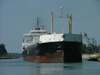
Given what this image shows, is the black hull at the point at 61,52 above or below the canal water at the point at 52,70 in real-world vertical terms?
above

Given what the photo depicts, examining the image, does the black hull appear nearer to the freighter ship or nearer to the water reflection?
the freighter ship

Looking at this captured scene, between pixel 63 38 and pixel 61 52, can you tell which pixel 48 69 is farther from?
pixel 63 38

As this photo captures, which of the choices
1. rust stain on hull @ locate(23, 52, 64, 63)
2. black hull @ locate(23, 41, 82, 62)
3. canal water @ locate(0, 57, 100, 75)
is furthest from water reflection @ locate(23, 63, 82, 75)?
rust stain on hull @ locate(23, 52, 64, 63)

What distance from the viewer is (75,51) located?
43.9 metres

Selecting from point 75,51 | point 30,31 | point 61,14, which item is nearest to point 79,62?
point 75,51

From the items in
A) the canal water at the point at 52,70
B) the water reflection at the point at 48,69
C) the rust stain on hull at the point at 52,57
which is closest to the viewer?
the canal water at the point at 52,70

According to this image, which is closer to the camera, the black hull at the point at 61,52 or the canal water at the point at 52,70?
the canal water at the point at 52,70

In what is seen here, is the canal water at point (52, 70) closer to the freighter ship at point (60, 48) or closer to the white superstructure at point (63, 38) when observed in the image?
the freighter ship at point (60, 48)

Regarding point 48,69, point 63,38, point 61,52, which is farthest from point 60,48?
point 48,69

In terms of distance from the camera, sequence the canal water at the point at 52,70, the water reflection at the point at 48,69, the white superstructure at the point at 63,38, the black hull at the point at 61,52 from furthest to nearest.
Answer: the white superstructure at the point at 63,38 → the black hull at the point at 61,52 → the water reflection at the point at 48,69 → the canal water at the point at 52,70

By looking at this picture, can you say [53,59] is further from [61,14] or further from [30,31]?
[30,31]

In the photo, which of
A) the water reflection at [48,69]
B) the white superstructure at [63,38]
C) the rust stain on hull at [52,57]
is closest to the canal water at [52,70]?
the water reflection at [48,69]

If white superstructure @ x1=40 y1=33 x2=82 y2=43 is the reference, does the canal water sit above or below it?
below

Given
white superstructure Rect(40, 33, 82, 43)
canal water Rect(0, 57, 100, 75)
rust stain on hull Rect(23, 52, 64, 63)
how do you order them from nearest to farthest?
canal water Rect(0, 57, 100, 75), rust stain on hull Rect(23, 52, 64, 63), white superstructure Rect(40, 33, 82, 43)
